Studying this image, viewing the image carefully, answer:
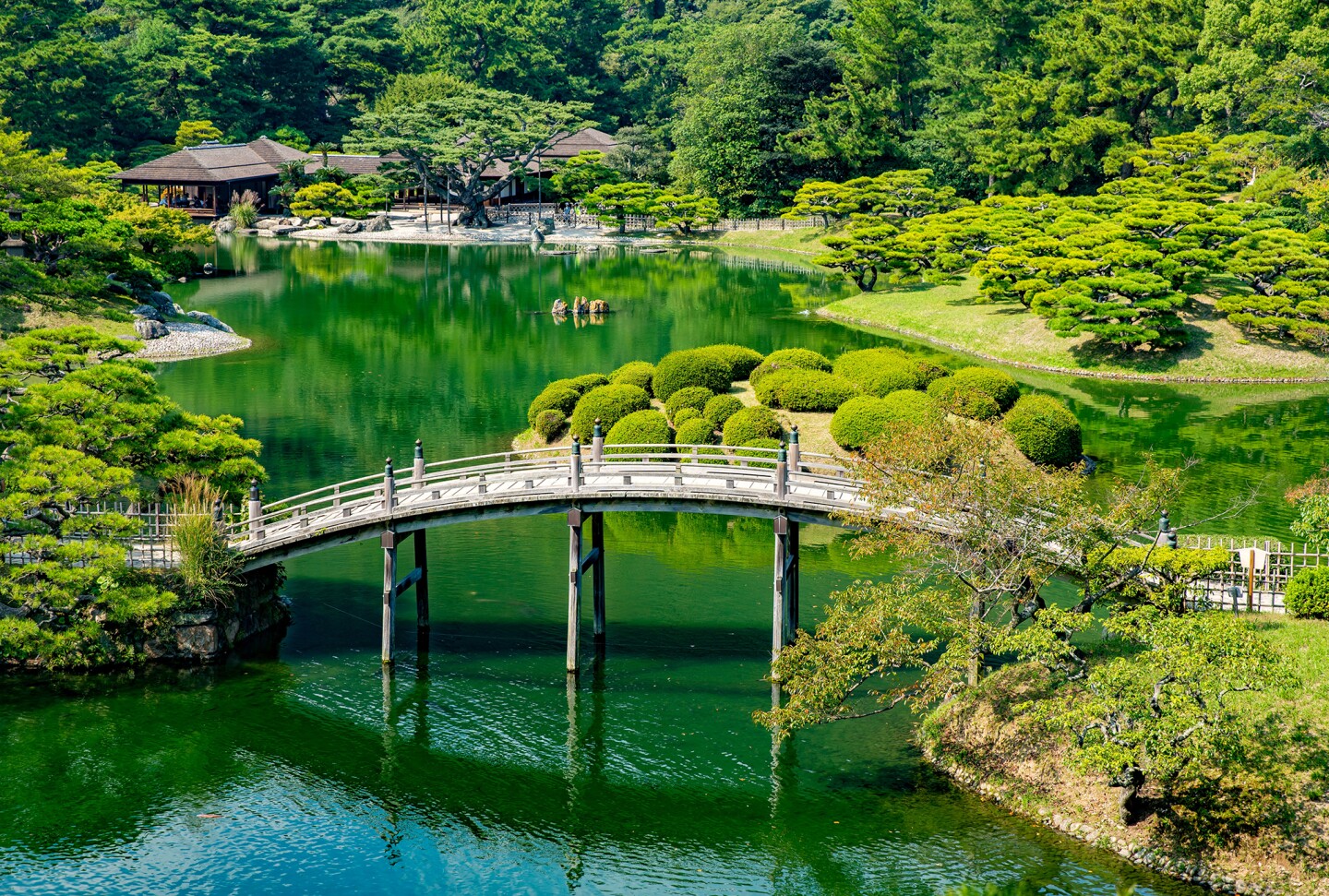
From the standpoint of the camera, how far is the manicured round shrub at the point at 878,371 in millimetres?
46125

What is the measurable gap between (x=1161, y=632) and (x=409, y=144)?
89668 millimetres

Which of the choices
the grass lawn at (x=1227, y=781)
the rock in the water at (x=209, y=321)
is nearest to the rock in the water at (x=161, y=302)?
the rock in the water at (x=209, y=321)

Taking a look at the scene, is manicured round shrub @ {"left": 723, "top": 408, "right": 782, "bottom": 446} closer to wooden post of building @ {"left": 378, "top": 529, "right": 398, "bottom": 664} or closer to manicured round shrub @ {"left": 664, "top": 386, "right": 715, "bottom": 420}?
manicured round shrub @ {"left": 664, "top": 386, "right": 715, "bottom": 420}

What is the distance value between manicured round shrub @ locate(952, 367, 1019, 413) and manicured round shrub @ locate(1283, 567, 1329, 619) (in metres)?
19.1

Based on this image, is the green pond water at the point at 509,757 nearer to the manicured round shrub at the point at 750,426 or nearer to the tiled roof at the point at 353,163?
the manicured round shrub at the point at 750,426

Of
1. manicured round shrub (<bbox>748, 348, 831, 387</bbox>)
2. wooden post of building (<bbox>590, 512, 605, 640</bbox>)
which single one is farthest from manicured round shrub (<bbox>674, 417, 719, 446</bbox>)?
wooden post of building (<bbox>590, 512, 605, 640</bbox>)

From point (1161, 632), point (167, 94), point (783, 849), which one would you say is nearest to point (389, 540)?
point (783, 849)

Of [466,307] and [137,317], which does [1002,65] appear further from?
[137,317]

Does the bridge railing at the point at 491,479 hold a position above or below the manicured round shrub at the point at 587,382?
below

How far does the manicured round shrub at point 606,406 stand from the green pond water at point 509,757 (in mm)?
4011

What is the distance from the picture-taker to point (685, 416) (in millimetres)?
45125

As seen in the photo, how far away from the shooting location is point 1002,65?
98500 mm

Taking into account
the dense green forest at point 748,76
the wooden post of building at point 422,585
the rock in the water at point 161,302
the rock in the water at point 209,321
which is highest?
the dense green forest at point 748,76

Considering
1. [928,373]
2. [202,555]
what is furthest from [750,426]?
[202,555]
